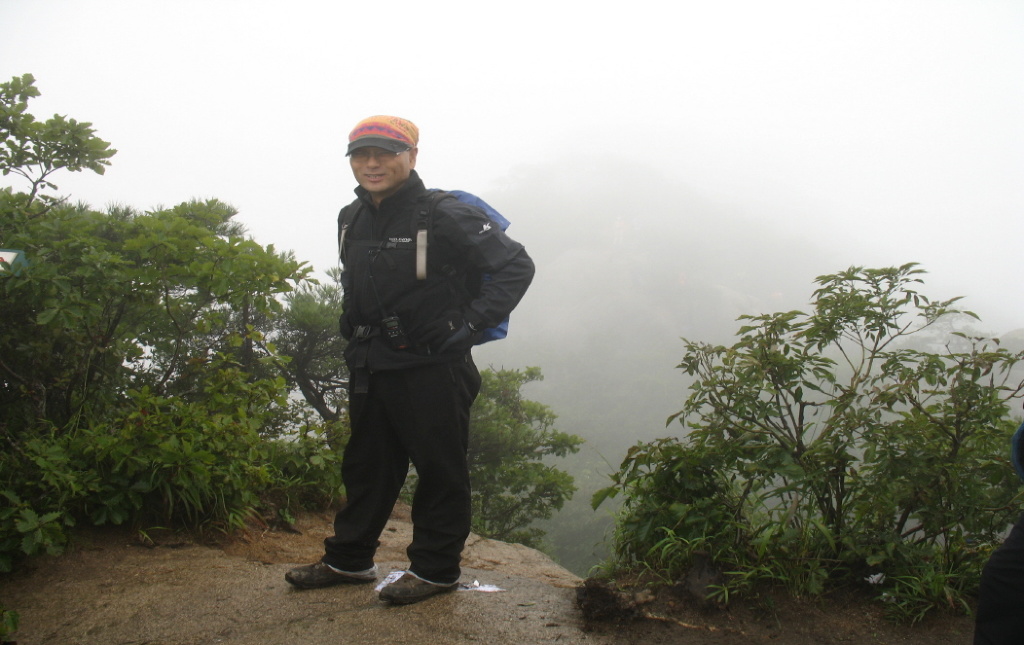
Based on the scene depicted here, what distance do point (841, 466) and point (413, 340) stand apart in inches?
68.4

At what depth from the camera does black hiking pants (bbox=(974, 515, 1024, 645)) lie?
1657 millimetres

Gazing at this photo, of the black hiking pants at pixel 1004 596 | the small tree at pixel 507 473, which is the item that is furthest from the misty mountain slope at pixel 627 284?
the black hiking pants at pixel 1004 596

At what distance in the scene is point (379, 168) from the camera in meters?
2.86

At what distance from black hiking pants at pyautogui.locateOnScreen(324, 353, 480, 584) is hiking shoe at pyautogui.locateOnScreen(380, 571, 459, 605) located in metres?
0.03

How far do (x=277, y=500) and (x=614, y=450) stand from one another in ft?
165

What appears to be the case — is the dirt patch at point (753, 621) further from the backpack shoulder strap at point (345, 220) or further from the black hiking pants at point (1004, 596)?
the backpack shoulder strap at point (345, 220)

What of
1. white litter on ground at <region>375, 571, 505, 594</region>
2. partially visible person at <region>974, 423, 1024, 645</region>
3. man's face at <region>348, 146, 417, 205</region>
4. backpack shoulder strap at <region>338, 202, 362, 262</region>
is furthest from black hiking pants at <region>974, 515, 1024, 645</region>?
backpack shoulder strap at <region>338, 202, 362, 262</region>

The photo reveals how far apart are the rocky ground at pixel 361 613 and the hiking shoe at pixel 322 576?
0.04 metres

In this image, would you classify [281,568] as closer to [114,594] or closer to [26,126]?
[114,594]

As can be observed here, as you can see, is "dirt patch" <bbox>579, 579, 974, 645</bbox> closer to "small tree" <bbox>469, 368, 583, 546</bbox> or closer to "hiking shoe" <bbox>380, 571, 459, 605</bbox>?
"hiking shoe" <bbox>380, 571, 459, 605</bbox>

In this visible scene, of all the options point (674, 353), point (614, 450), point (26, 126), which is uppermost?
point (674, 353)

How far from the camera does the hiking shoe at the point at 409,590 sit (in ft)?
8.86

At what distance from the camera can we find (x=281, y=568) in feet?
10.9

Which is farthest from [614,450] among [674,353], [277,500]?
[277,500]
